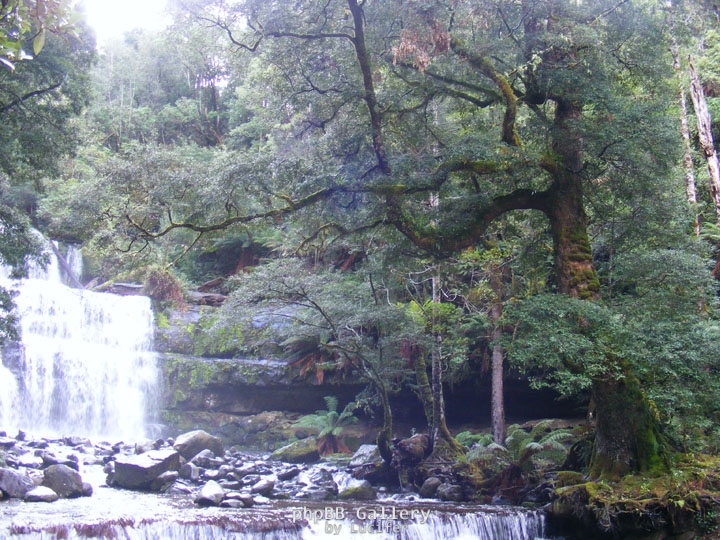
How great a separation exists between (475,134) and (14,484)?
9381 millimetres

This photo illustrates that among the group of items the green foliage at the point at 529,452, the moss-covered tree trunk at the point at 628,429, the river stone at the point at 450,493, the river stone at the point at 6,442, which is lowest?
the river stone at the point at 450,493

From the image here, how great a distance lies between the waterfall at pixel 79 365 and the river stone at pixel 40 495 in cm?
→ 707

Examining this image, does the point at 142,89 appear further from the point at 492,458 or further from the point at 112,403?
the point at 492,458

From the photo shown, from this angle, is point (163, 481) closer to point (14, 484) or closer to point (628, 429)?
point (14, 484)

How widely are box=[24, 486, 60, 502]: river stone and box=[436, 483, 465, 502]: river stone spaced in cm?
679

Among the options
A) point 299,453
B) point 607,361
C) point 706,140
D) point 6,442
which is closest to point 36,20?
point 607,361

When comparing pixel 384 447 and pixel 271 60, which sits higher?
pixel 271 60

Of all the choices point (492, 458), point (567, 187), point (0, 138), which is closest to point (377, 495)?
point (492, 458)

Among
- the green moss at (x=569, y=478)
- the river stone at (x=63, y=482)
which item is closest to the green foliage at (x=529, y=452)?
the green moss at (x=569, y=478)

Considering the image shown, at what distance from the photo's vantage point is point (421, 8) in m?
7.78

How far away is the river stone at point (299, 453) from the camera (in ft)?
48.0

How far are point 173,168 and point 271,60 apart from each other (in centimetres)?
254

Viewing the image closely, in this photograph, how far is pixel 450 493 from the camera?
35.0ft

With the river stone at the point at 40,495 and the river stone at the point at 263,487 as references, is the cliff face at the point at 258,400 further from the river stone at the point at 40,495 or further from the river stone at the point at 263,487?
the river stone at the point at 40,495
